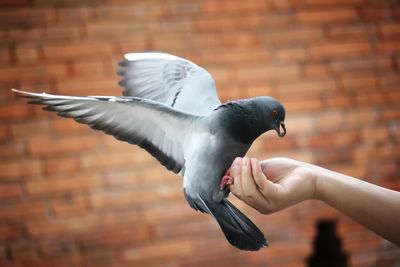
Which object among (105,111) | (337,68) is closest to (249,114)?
(105,111)

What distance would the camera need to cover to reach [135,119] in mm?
639

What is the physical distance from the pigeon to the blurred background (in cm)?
107

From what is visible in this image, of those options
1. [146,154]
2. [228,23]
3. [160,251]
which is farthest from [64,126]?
[228,23]

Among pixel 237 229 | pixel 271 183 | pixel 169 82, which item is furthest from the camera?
pixel 169 82

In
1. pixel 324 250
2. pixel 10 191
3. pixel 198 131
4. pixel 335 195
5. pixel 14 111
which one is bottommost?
pixel 324 250

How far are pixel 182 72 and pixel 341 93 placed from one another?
4.01 ft

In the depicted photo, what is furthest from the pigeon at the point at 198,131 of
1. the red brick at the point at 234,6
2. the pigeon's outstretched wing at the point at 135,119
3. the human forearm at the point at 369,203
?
the red brick at the point at 234,6

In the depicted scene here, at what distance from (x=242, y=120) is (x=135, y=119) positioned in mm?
142

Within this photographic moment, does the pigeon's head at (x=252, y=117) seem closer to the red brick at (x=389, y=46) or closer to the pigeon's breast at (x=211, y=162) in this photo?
the pigeon's breast at (x=211, y=162)

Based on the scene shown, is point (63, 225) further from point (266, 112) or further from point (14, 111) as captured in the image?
point (266, 112)

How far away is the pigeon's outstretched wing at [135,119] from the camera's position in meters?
0.55

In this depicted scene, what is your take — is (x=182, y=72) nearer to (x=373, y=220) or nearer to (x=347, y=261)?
(x=373, y=220)

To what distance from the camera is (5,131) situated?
→ 5.45 ft

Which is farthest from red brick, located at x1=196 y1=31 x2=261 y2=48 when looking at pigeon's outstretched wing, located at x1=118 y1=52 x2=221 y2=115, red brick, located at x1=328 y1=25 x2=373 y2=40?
pigeon's outstretched wing, located at x1=118 y1=52 x2=221 y2=115
